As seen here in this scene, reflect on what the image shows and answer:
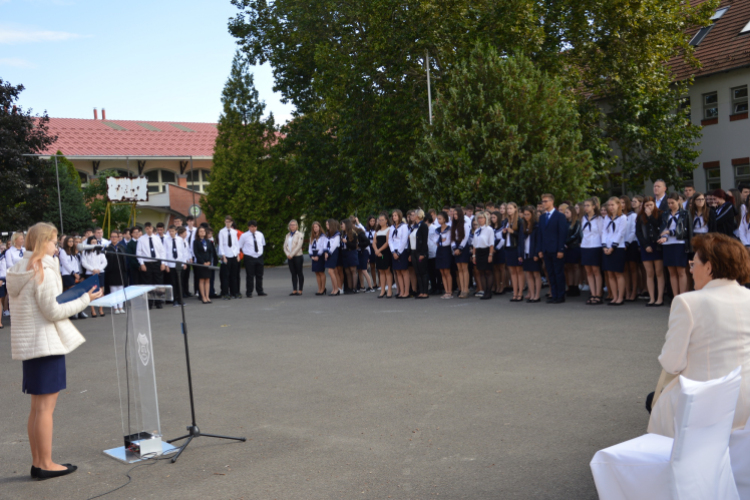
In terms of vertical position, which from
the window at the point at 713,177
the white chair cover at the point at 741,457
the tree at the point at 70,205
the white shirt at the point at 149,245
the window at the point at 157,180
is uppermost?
the window at the point at 157,180

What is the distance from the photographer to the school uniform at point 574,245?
1466 cm

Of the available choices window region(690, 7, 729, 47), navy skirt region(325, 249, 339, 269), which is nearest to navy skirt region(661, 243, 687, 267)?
navy skirt region(325, 249, 339, 269)

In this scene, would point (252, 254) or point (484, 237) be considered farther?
point (252, 254)

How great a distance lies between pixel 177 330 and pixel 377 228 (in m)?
7.03

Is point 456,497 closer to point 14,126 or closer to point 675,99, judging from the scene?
point 675,99

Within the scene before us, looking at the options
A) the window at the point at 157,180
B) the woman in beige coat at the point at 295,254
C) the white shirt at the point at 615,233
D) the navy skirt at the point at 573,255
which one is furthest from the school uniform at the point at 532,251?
the window at the point at 157,180

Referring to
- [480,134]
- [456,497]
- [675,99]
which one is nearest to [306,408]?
[456,497]

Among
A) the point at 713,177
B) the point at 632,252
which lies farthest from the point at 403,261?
the point at 713,177

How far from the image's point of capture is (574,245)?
14.7 metres

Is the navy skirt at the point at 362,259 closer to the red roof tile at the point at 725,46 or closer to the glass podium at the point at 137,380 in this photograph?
the glass podium at the point at 137,380

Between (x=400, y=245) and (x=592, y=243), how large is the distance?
16.2 feet

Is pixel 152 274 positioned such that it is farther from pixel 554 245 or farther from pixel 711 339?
pixel 711 339

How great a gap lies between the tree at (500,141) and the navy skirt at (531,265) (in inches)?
255

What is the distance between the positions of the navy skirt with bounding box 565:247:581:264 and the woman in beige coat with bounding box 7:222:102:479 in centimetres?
1125
